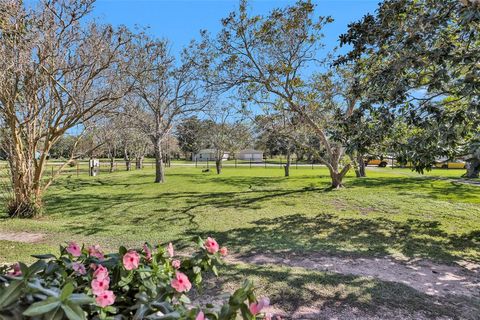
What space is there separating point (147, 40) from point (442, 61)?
912 centimetres

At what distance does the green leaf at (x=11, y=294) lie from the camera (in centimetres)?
96

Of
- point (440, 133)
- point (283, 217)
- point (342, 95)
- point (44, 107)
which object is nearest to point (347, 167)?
point (342, 95)

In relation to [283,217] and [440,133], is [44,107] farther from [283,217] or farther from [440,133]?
[440,133]

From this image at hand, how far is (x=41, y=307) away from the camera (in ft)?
3.06

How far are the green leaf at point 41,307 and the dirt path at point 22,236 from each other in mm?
6424

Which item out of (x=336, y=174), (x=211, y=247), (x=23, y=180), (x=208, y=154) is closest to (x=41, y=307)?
(x=211, y=247)

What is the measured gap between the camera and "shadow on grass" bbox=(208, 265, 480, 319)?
344 centimetres

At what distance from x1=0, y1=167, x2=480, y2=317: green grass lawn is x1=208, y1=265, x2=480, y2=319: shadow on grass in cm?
1

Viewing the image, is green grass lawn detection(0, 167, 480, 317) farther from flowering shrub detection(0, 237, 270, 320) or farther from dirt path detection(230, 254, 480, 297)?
flowering shrub detection(0, 237, 270, 320)

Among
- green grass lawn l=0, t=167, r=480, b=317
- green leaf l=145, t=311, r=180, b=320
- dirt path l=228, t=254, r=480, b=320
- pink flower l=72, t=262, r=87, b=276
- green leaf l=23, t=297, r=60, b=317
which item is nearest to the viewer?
green leaf l=23, t=297, r=60, b=317

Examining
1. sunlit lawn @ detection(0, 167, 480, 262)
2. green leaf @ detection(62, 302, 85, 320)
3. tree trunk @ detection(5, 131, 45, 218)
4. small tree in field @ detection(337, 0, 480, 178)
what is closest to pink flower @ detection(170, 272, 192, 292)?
green leaf @ detection(62, 302, 85, 320)

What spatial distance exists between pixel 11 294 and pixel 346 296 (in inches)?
141

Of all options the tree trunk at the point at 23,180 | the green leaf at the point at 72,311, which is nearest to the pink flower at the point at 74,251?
the green leaf at the point at 72,311

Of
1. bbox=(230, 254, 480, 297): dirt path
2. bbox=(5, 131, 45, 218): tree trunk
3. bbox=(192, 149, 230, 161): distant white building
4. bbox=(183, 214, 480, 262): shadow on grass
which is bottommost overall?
bbox=(230, 254, 480, 297): dirt path
